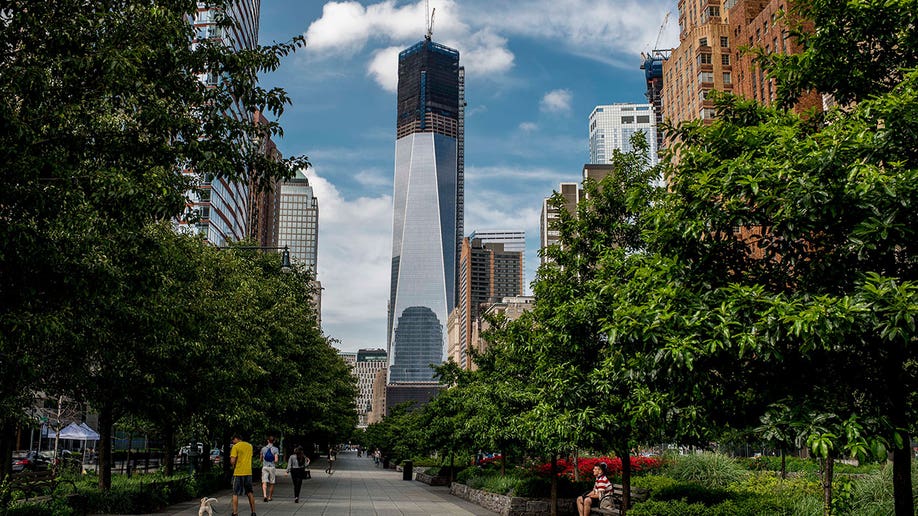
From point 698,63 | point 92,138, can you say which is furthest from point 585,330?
point 698,63

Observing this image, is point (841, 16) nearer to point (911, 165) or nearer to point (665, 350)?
point (911, 165)

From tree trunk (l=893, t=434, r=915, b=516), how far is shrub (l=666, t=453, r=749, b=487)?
15956mm

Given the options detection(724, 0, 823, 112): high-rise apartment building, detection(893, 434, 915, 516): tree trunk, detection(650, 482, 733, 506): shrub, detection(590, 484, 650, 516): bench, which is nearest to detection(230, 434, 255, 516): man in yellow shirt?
detection(590, 484, 650, 516): bench

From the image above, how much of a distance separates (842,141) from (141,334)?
553 inches

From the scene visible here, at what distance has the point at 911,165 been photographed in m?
7.26

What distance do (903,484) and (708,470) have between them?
16.8 metres

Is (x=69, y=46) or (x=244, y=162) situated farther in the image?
(x=244, y=162)

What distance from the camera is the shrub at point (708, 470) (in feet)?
76.2

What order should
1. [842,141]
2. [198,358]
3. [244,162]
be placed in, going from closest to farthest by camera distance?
1. [842,141]
2. [244,162]
3. [198,358]

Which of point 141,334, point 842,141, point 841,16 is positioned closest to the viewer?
point 842,141

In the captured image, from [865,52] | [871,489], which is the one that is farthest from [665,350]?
[871,489]

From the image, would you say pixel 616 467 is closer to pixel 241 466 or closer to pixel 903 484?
pixel 241 466

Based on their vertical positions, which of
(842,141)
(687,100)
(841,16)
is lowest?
(842,141)

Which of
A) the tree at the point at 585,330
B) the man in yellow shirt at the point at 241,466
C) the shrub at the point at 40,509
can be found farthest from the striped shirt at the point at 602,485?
the shrub at the point at 40,509
